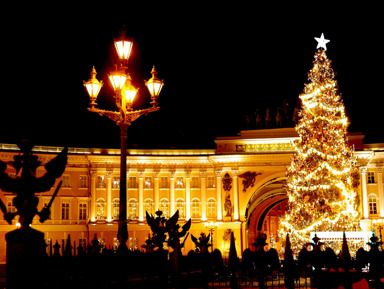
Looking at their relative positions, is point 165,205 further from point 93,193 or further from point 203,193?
point 93,193

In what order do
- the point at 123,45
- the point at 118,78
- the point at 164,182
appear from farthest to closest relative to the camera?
the point at 164,182 → the point at 123,45 → the point at 118,78

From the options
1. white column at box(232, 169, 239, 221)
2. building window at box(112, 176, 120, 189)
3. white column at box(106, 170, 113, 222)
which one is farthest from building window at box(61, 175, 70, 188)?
white column at box(232, 169, 239, 221)

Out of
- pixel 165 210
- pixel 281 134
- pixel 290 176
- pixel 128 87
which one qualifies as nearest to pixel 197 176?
pixel 165 210

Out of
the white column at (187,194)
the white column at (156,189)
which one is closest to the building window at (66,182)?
the white column at (156,189)

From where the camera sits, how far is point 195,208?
55.3 meters

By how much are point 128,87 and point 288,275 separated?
24.5ft

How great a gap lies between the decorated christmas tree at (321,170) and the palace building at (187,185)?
18.9 meters

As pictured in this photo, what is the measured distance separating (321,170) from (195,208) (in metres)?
24.0

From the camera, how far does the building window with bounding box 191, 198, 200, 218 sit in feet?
181

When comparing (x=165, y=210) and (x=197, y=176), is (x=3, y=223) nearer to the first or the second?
(x=165, y=210)

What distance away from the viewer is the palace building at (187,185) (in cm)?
5297

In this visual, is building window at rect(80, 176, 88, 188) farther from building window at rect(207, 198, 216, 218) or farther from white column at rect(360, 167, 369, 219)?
white column at rect(360, 167, 369, 219)

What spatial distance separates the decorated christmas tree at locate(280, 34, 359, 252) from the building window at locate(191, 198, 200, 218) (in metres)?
21.1

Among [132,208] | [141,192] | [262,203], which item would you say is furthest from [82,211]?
[262,203]
